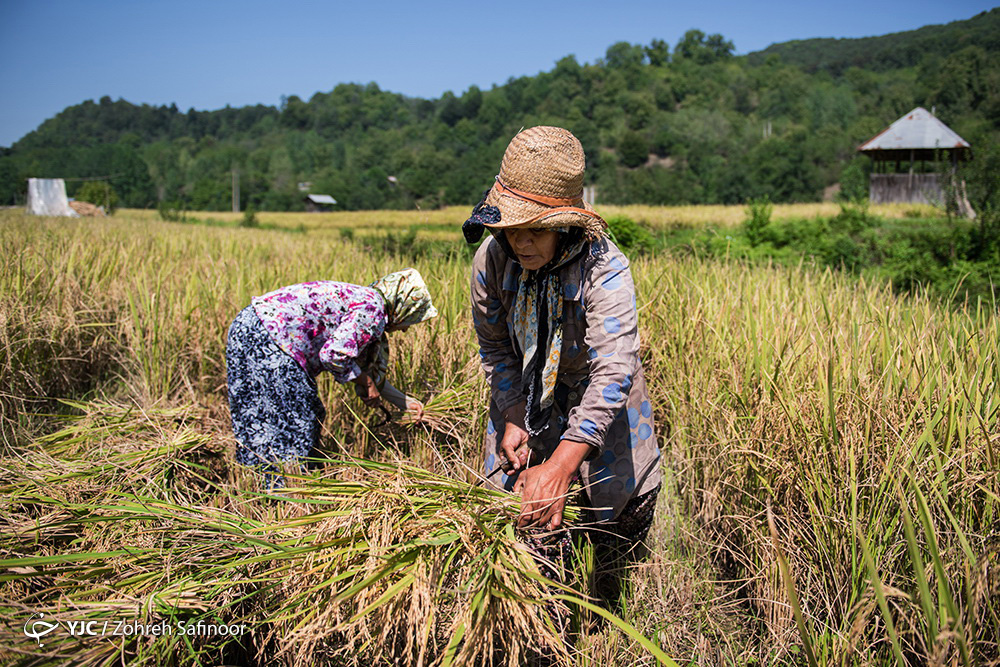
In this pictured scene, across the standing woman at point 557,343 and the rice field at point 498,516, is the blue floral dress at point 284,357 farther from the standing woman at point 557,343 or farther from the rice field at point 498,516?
the standing woman at point 557,343

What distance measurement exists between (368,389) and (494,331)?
781mm

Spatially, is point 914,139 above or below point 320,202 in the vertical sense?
below

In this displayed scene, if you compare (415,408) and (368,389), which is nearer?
(368,389)

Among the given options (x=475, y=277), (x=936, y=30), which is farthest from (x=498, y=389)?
(x=936, y=30)

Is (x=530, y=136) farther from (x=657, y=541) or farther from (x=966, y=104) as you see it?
(x=966, y=104)

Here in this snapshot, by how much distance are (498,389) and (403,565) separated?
0.58m

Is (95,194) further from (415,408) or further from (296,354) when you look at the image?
(415,408)

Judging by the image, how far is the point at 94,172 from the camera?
61625 mm

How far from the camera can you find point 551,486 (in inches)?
50.7

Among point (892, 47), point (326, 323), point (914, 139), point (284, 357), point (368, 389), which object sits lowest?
point (368, 389)

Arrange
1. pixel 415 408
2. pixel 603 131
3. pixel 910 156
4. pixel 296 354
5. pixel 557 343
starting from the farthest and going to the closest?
pixel 603 131
pixel 910 156
pixel 415 408
pixel 296 354
pixel 557 343

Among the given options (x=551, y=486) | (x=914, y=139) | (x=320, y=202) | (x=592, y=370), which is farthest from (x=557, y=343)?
(x=320, y=202)

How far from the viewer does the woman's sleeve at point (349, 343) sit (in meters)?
2.14

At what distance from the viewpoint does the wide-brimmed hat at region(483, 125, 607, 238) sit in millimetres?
1341
